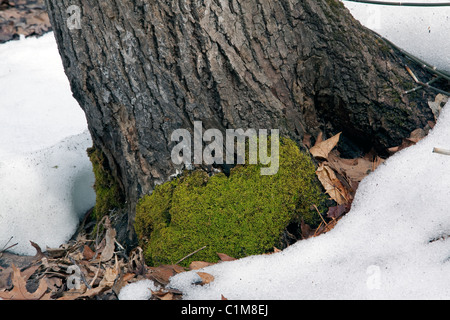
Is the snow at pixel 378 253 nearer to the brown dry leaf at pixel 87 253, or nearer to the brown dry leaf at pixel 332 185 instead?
the brown dry leaf at pixel 332 185

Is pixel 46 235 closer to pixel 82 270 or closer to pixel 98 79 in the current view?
pixel 82 270

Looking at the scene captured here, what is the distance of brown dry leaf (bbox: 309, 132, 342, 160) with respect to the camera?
7.22ft


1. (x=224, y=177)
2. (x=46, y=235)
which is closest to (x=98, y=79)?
(x=224, y=177)

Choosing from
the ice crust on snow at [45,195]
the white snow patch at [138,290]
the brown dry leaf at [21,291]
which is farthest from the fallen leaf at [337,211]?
the ice crust on snow at [45,195]

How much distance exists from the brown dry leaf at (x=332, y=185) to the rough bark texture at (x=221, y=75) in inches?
9.6

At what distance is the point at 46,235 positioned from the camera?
245cm

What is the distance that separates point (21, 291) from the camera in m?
1.85

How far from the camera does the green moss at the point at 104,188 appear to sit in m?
2.40

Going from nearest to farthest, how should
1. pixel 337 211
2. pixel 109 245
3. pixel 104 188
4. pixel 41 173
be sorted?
pixel 337 211, pixel 109 245, pixel 104 188, pixel 41 173

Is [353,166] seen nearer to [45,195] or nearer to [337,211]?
[337,211]

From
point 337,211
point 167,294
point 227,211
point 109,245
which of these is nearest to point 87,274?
point 109,245

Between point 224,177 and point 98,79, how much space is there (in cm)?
78

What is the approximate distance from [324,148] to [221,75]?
0.72 meters

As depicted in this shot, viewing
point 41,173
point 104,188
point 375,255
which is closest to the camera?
point 375,255
